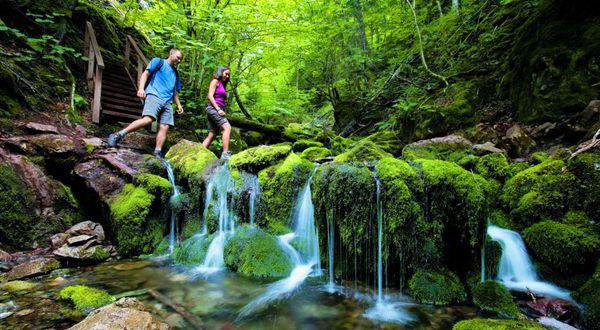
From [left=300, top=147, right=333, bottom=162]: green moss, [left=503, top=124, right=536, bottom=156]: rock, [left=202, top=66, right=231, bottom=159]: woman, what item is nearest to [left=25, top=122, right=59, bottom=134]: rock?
[left=202, top=66, right=231, bottom=159]: woman

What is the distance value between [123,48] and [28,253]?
10.8 m

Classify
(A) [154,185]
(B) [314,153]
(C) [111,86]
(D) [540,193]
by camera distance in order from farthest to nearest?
(C) [111,86] < (B) [314,153] < (A) [154,185] < (D) [540,193]

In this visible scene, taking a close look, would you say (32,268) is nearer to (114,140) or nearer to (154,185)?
(154,185)

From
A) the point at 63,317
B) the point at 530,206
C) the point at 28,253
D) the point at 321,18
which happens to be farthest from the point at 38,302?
the point at 321,18

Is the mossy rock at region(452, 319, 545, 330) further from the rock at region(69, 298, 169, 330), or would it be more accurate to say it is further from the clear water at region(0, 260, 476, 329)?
the rock at region(69, 298, 169, 330)

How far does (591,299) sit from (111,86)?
12.9 metres

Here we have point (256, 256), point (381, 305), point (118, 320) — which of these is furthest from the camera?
point (256, 256)

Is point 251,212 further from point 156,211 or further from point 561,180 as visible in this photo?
point 561,180

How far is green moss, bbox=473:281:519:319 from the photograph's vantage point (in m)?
3.29

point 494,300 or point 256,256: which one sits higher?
point 256,256

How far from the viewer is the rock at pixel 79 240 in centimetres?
488

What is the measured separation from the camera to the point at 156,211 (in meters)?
5.98

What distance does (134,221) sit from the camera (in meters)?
5.45

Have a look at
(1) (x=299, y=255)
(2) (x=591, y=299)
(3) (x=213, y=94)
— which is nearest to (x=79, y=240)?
(1) (x=299, y=255)
